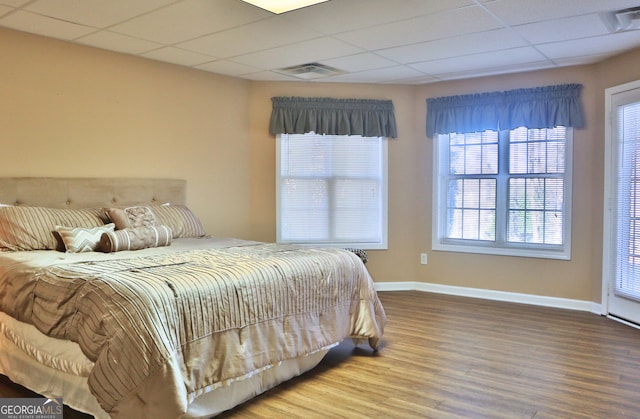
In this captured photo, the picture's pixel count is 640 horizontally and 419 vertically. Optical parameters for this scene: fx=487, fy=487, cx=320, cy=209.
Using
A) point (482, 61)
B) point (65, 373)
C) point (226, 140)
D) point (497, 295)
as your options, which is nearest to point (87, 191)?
point (226, 140)

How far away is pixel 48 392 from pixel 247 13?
2512 millimetres

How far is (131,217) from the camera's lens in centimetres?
367

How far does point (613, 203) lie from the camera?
14.2ft

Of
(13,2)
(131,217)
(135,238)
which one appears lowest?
(135,238)

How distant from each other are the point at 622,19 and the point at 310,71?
2615 millimetres

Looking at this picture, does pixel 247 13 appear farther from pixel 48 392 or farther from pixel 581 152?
pixel 581 152

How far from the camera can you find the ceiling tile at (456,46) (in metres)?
3.71

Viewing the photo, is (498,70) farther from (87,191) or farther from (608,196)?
(87,191)

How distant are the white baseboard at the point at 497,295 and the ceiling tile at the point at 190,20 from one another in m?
3.30

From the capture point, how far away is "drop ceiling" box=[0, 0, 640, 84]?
311cm

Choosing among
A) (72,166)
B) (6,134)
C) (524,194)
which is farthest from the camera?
(524,194)

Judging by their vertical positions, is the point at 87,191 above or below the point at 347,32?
below

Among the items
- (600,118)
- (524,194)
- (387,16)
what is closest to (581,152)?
(600,118)

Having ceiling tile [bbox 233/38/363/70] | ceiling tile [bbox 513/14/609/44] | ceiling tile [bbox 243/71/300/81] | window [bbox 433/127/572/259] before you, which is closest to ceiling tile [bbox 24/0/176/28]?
ceiling tile [bbox 233/38/363/70]
